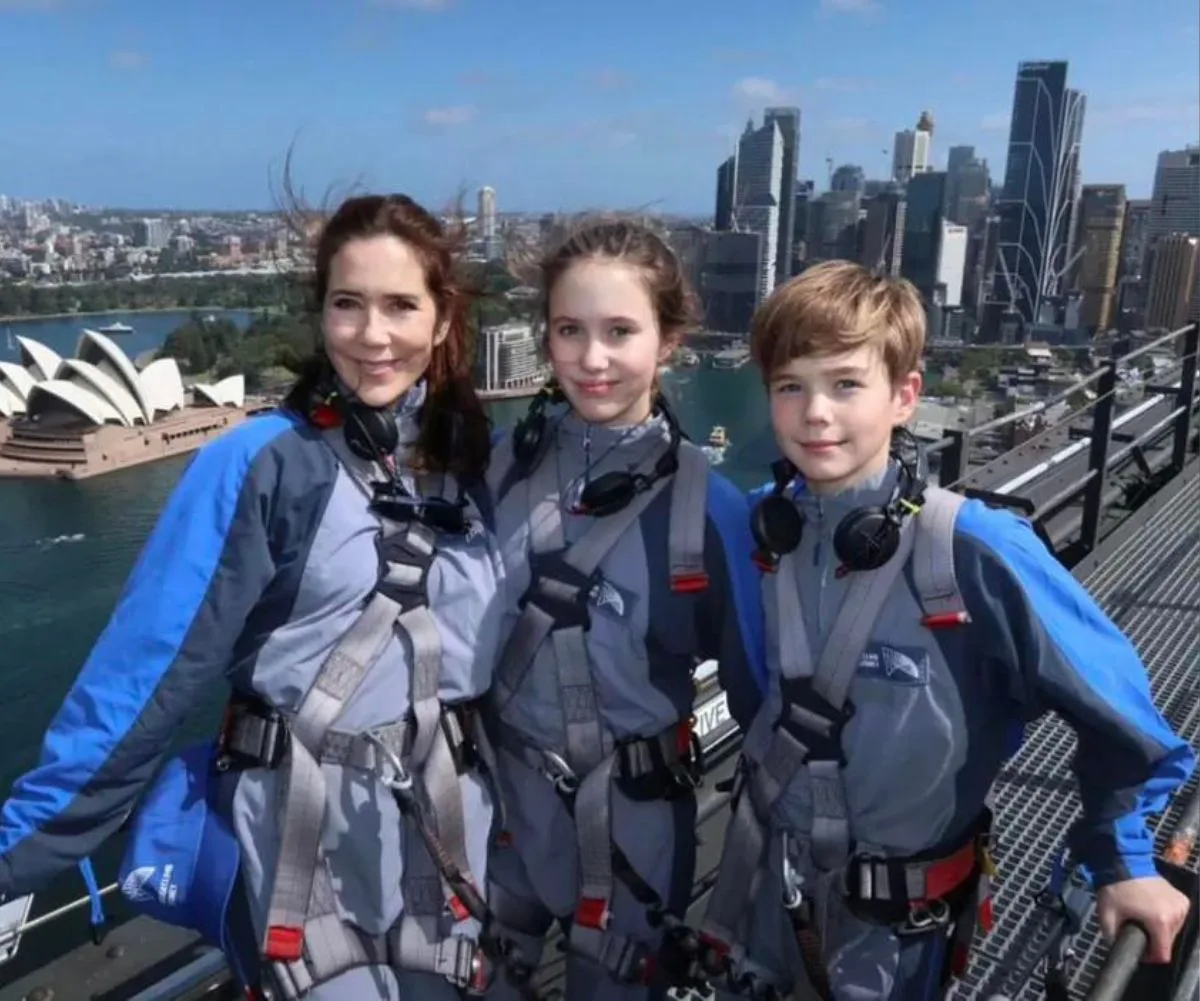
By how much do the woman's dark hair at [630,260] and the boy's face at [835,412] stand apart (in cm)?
18

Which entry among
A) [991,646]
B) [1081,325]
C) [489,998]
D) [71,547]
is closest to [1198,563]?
[991,646]

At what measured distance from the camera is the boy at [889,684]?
89 cm

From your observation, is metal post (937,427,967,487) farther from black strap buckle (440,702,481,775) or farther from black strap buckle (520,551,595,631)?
black strap buckle (440,702,481,775)

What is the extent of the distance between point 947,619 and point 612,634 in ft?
1.13

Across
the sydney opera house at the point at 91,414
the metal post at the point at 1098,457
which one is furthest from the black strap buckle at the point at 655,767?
the sydney opera house at the point at 91,414

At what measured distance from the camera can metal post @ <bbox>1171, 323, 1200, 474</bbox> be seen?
3.11m

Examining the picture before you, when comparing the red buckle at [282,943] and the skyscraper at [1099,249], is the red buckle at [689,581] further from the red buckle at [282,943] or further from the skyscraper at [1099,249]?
the skyscraper at [1099,249]

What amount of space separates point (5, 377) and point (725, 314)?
28409 mm

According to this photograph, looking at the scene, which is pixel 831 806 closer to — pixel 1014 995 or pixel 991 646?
pixel 991 646

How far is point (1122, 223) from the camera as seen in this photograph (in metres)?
45.1

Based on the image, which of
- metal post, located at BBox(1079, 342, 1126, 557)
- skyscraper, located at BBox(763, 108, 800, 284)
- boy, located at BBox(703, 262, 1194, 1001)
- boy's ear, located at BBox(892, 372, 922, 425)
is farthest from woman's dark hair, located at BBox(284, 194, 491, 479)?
skyscraper, located at BBox(763, 108, 800, 284)

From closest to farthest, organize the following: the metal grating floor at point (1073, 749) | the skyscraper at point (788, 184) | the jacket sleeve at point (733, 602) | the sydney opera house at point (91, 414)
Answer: the jacket sleeve at point (733, 602), the metal grating floor at point (1073, 749), the sydney opera house at point (91, 414), the skyscraper at point (788, 184)

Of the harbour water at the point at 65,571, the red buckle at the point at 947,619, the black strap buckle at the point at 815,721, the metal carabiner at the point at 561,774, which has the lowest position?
the harbour water at the point at 65,571

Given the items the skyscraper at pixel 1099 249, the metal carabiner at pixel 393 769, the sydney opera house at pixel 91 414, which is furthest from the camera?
the skyscraper at pixel 1099 249
